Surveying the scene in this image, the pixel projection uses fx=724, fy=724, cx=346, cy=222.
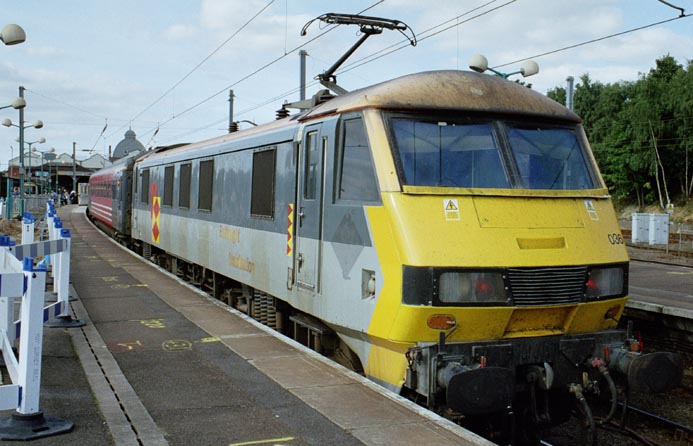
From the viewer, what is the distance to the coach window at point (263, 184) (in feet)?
30.0

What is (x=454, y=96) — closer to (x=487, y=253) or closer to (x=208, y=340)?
(x=487, y=253)

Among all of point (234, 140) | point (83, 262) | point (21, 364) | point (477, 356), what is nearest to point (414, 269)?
point (477, 356)

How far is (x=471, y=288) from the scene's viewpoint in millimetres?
5973

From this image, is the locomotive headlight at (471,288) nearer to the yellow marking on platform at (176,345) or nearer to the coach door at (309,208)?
the coach door at (309,208)

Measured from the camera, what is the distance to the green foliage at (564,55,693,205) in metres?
57.7

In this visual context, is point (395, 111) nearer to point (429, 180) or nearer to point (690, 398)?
point (429, 180)

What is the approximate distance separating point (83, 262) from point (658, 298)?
42.8ft

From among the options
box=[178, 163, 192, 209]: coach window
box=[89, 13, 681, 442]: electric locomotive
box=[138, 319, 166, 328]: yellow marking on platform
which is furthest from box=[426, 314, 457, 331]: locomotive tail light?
box=[178, 163, 192, 209]: coach window

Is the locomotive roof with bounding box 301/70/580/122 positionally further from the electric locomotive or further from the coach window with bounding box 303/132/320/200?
the coach window with bounding box 303/132/320/200

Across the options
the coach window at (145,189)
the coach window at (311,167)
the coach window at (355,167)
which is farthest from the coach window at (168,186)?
the coach window at (355,167)

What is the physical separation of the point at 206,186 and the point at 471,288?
7573mm

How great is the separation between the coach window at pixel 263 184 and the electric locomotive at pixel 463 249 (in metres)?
1.00

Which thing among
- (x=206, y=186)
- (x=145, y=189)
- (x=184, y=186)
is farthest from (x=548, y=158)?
(x=145, y=189)

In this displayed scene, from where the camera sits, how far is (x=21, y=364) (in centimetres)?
522
